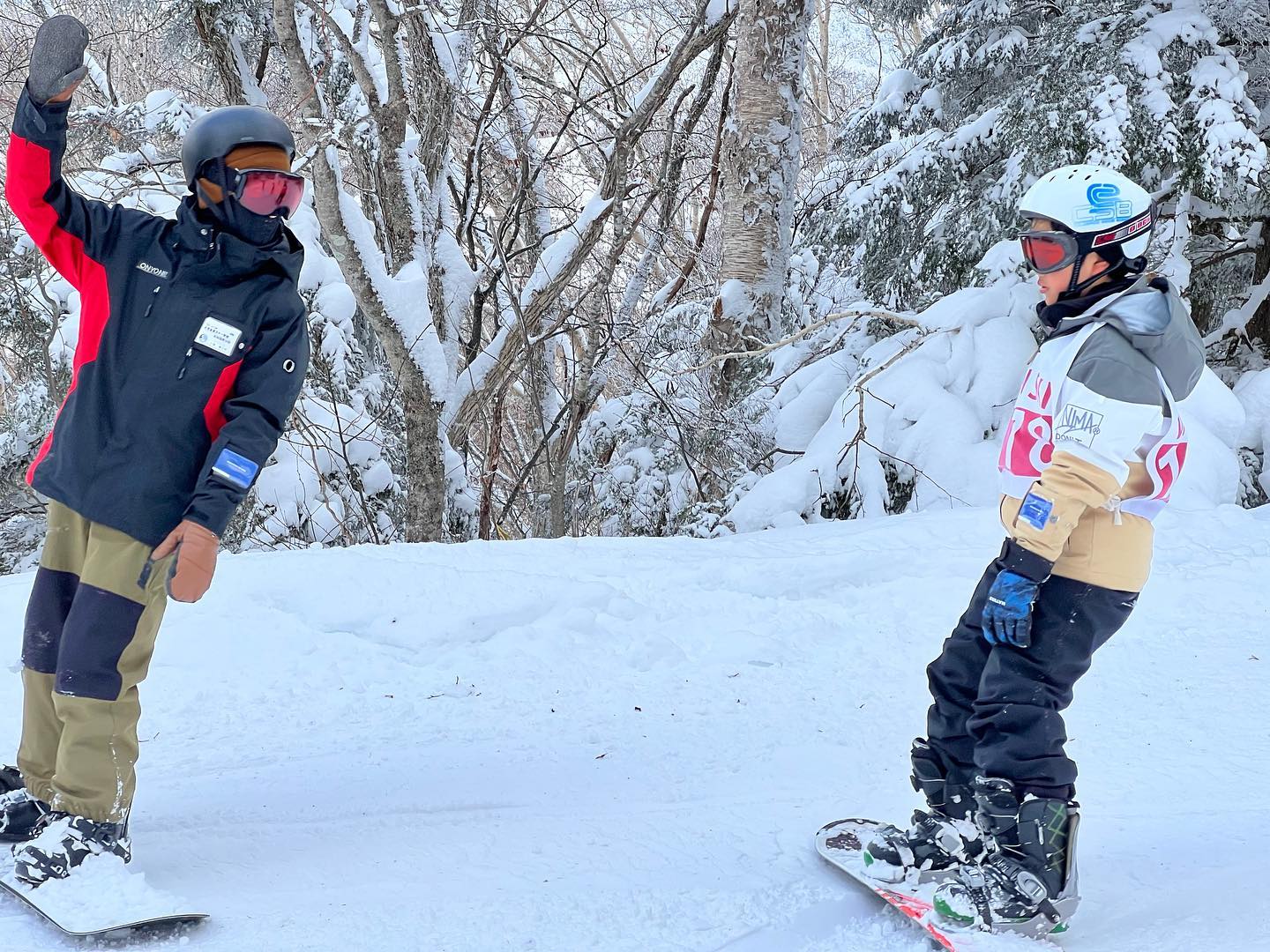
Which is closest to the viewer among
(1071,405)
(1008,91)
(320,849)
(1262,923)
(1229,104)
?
(1071,405)

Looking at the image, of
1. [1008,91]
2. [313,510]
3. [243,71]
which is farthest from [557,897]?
[243,71]

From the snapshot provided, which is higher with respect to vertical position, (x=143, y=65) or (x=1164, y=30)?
(x=143, y=65)

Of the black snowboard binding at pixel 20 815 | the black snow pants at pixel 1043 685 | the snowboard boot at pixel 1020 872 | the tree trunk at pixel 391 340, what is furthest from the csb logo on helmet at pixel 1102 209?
the tree trunk at pixel 391 340

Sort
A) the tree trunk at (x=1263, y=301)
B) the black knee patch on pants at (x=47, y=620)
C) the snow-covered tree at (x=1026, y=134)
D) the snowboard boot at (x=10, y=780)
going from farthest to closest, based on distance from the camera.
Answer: the tree trunk at (x=1263, y=301)
the snow-covered tree at (x=1026, y=134)
the snowboard boot at (x=10, y=780)
the black knee patch on pants at (x=47, y=620)

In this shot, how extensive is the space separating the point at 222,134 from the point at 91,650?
3.86 feet

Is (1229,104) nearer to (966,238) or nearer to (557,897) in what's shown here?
(966,238)

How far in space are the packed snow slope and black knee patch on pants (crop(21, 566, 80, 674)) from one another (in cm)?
54

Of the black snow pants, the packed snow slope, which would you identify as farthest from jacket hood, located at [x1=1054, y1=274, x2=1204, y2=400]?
the packed snow slope

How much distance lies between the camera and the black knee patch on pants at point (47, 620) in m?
2.38

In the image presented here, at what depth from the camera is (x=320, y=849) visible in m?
2.59

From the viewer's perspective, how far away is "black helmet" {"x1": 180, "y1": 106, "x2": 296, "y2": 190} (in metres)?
2.31

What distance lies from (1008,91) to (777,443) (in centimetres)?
327

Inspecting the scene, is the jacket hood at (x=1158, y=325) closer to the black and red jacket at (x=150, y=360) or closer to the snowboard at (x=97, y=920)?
the black and red jacket at (x=150, y=360)

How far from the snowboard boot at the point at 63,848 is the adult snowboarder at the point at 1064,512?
177 centimetres
